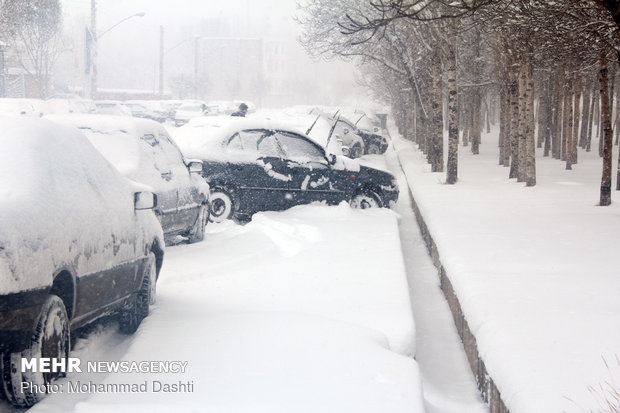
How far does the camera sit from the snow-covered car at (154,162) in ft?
31.0

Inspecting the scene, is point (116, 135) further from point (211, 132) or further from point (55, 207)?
point (55, 207)

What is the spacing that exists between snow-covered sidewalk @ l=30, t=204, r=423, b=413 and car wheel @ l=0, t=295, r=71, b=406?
0.13 m

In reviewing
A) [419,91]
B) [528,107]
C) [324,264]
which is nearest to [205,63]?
[419,91]

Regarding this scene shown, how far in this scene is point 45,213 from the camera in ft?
15.5

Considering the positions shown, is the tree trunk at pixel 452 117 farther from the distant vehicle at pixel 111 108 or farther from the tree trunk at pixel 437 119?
the distant vehicle at pixel 111 108

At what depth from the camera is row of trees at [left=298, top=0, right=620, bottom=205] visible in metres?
13.0

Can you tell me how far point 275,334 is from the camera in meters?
5.92

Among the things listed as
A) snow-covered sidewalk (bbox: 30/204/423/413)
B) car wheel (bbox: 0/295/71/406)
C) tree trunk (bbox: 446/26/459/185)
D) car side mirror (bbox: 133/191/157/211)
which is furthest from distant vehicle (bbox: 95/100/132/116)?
car wheel (bbox: 0/295/71/406)

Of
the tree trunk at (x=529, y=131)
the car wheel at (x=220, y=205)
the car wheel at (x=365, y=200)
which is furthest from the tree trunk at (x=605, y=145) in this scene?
the car wheel at (x=220, y=205)

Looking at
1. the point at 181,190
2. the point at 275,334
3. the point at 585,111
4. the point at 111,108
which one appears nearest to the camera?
the point at 275,334

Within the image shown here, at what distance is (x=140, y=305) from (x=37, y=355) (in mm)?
2156

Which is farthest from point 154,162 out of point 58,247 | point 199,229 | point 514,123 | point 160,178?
point 514,123

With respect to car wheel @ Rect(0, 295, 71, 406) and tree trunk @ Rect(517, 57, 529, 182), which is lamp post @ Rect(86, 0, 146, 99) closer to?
tree trunk @ Rect(517, 57, 529, 182)

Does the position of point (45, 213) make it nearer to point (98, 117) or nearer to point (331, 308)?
point (331, 308)
